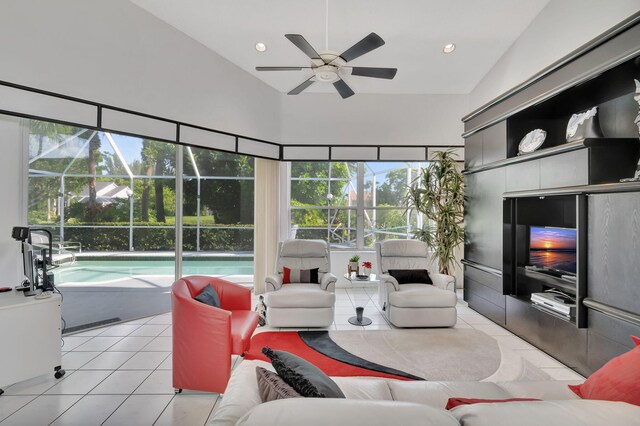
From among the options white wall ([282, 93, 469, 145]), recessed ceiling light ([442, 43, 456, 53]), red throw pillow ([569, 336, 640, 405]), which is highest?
recessed ceiling light ([442, 43, 456, 53])

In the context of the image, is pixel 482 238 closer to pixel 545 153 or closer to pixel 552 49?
pixel 545 153

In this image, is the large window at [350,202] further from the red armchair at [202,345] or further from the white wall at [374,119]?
the red armchair at [202,345]

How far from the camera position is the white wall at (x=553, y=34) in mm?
2723

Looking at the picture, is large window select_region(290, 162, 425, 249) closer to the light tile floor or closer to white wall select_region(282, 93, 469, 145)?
white wall select_region(282, 93, 469, 145)

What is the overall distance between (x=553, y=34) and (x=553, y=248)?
240 cm

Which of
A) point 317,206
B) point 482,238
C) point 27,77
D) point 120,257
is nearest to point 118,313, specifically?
point 120,257

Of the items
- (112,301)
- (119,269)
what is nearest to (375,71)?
(112,301)

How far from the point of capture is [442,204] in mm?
5121

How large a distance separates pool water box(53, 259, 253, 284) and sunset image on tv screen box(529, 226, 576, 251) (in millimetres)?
4602

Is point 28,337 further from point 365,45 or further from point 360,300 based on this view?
point 360,300

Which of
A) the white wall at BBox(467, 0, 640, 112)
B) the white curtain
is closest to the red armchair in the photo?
the white curtain

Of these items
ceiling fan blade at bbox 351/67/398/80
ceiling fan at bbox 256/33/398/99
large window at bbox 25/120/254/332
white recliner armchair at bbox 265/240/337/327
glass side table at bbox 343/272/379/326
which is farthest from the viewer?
glass side table at bbox 343/272/379/326

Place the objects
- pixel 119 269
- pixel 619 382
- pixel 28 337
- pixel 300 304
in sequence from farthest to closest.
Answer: pixel 119 269 → pixel 300 304 → pixel 28 337 → pixel 619 382

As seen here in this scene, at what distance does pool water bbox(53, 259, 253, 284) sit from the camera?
3859mm
